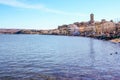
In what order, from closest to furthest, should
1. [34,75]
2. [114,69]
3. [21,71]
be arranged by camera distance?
[34,75] < [21,71] < [114,69]

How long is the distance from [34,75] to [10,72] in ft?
15.3

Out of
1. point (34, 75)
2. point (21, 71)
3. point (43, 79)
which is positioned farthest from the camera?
point (21, 71)

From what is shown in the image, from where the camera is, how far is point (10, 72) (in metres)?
39.4

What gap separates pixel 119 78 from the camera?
35.4 m

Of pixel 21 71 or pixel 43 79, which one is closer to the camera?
pixel 43 79

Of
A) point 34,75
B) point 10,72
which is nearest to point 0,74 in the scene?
point 10,72

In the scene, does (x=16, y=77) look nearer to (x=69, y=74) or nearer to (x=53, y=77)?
(x=53, y=77)

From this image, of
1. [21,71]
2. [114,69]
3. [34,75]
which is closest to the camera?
[34,75]

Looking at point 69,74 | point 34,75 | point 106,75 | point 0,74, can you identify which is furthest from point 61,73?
point 0,74

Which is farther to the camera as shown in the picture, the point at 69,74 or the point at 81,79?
the point at 69,74

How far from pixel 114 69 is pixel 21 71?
51.7ft

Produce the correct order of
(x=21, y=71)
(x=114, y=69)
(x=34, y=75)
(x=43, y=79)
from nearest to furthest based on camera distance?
(x=43, y=79) < (x=34, y=75) < (x=21, y=71) < (x=114, y=69)

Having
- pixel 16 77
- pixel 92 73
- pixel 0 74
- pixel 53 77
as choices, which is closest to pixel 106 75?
pixel 92 73

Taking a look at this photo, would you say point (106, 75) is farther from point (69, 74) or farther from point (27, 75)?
point (27, 75)
